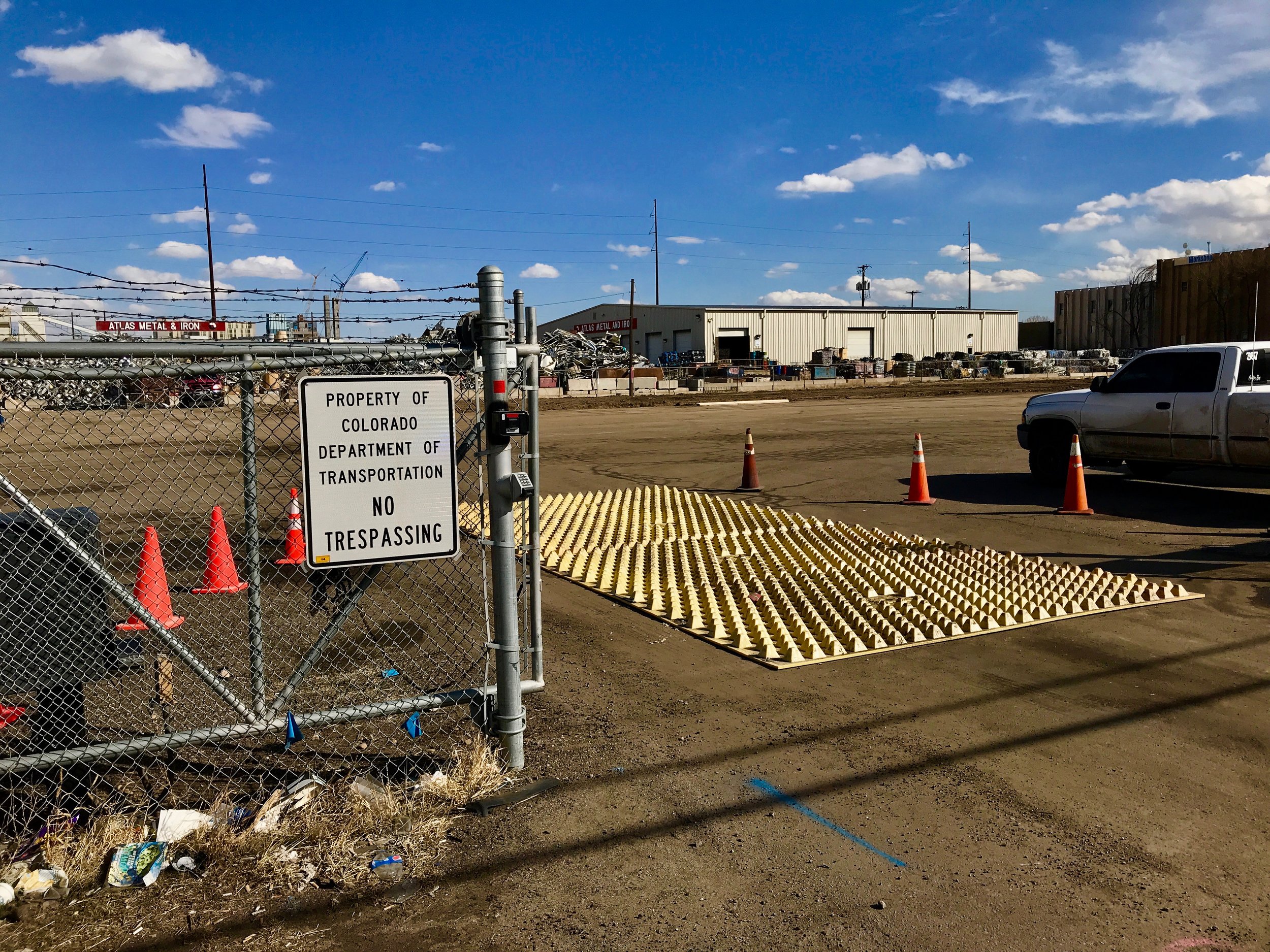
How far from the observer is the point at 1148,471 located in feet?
43.6

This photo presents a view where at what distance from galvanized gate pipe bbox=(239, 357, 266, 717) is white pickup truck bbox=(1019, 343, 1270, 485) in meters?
10.9

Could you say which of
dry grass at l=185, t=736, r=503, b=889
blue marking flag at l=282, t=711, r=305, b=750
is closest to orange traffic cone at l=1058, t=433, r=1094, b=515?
dry grass at l=185, t=736, r=503, b=889

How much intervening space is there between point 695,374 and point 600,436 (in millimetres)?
35450

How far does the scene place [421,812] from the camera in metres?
3.89

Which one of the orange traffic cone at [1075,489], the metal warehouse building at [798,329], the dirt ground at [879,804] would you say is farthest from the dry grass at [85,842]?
the metal warehouse building at [798,329]

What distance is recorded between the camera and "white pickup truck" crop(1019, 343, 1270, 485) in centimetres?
1090

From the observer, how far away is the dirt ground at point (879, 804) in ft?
10.4

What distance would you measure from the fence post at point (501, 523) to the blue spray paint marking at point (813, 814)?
1116 mm

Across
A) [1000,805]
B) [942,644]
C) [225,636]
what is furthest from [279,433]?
[1000,805]

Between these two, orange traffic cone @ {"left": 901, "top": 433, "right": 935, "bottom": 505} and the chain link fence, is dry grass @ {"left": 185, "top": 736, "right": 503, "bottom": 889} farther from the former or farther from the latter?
orange traffic cone @ {"left": 901, "top": 433, "right": 935, "bottom": 505}

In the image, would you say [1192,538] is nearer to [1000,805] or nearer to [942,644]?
[942,644]

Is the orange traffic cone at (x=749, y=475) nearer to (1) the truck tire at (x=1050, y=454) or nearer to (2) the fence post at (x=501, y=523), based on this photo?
(1) the truck tire at (x=1050, y=454)

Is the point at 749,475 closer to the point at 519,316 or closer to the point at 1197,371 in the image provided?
the point at 1197,371

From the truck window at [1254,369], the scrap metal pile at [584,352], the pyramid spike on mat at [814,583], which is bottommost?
the pyramid spike on mat at [814,583]
